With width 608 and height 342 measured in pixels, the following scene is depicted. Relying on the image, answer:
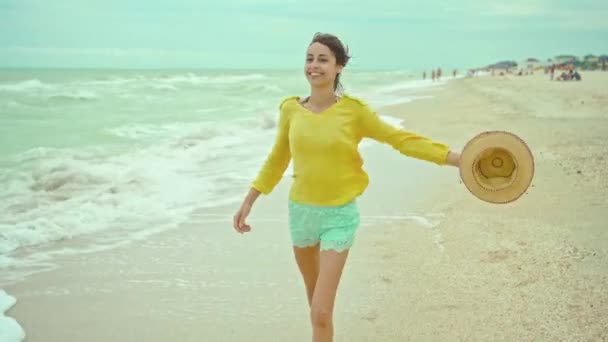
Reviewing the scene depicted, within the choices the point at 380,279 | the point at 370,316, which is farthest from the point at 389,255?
the point at 370,316

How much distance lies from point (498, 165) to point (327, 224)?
87 centimetres

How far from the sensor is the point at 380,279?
185 inches

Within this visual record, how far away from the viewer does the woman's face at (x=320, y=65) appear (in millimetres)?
2957

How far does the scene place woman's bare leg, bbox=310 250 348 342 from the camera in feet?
9.20

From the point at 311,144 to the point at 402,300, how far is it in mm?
1851

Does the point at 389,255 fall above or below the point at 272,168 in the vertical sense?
below

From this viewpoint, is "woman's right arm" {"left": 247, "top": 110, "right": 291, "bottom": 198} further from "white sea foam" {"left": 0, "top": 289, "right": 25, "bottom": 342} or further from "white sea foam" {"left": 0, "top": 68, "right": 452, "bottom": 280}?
"white sea foam" {"left": 0, "top": 68, "right": 452, "bottom": 280}

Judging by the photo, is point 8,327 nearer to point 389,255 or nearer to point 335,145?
point 335,145

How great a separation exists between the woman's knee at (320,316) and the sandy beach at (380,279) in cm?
103

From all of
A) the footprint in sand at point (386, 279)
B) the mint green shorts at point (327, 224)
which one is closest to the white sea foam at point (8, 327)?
the mint green shorts at point (327, 224)

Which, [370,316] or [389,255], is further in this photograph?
[389,255]

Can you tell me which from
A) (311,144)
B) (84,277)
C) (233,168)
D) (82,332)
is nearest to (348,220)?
(311,144)

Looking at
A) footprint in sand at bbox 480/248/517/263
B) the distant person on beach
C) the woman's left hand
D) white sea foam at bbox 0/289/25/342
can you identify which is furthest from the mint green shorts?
footprint in sand at bbox 480/248/517/263

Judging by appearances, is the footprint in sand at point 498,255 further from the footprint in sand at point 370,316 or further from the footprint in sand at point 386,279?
the footprint in sand at point 370,316
